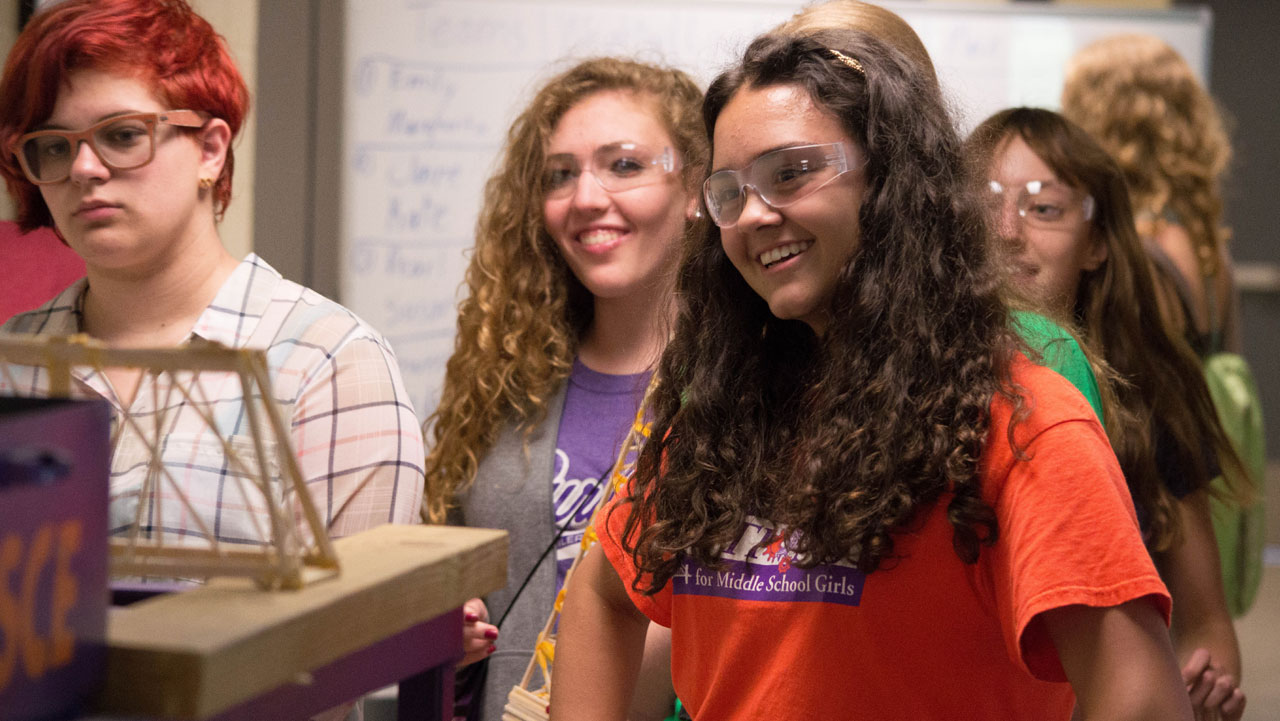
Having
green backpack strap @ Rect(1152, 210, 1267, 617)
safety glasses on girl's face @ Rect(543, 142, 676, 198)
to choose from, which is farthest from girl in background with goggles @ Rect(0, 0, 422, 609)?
green backpack strap @ Rect(1152, 210, 1267, 617)

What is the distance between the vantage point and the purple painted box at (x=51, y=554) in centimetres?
57

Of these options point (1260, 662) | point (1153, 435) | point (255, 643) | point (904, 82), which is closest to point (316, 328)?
point (904, 82)

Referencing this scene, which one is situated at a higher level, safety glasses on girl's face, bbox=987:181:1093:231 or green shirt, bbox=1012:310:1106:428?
safety glasses on girl's face, bbox=987:181:1093:231

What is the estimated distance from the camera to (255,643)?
2.14ft

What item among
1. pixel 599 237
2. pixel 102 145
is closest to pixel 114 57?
pixel 102 145

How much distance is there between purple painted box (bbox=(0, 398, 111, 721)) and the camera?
573 millimetres

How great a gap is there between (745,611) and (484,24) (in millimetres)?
2382

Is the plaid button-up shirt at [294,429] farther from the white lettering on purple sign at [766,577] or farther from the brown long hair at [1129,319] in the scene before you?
the brown long hair at [1129,319]

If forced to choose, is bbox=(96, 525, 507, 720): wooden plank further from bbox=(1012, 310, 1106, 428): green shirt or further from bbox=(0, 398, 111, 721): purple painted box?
bbox=(1012, 310, 1106, 428): green shirt

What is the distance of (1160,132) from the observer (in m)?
2.81

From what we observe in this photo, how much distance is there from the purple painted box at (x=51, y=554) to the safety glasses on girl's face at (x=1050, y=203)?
165 cm

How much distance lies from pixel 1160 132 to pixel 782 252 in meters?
1.93

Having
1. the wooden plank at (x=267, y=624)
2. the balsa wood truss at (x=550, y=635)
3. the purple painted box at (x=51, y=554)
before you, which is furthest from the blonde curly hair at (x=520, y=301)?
the purple painted box at (x=51, y=554)

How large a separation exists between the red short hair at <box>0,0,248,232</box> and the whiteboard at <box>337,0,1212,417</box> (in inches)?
60.7
